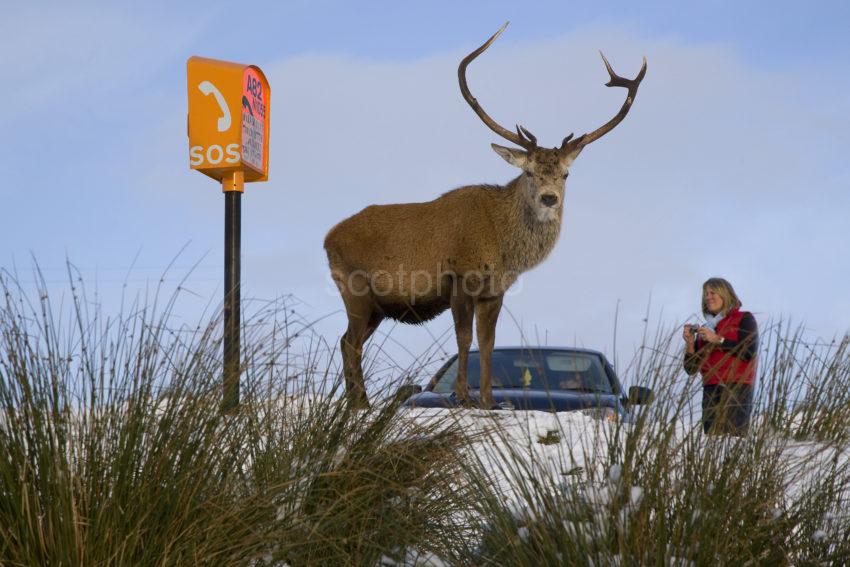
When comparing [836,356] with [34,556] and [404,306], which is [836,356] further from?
[404,306]

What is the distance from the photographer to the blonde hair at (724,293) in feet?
23.5

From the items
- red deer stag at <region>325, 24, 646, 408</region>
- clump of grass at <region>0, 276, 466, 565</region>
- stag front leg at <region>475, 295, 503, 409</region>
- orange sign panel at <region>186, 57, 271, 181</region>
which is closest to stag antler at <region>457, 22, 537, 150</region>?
red deer stag at <region>325, 24, 646, 408</region>

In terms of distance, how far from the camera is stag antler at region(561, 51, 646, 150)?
923 cm

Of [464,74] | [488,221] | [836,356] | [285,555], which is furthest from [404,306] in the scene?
[285,555]

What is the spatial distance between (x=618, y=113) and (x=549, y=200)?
1556 mm

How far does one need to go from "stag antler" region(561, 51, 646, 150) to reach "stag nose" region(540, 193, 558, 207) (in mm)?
515

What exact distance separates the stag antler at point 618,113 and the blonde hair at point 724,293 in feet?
7.48

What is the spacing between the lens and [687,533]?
127 inches

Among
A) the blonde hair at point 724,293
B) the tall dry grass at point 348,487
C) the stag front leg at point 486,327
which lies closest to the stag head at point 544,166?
the stag front leg at point 486,327

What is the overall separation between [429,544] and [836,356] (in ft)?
6.84

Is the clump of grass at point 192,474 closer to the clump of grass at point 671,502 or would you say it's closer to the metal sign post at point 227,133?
the clump of grass at point 671,502

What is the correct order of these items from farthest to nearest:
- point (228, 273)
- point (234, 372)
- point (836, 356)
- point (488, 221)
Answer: point (488, 221) < point (228, 273) < point (836, 356) < point (234, 372)

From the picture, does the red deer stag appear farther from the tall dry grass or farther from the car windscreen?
the tall dry grass

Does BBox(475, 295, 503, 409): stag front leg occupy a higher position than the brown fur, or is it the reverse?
the brown fur
